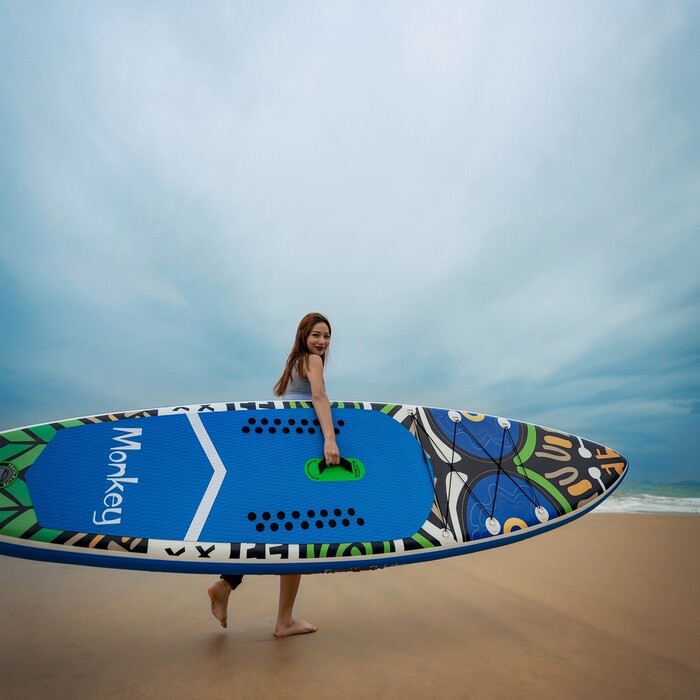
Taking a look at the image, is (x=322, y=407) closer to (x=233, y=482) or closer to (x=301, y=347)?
(x=301, y=347)

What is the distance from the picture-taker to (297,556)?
5.76ft

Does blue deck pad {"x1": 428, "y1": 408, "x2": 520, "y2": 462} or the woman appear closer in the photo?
the woman

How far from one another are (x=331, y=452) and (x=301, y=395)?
38 centimetres

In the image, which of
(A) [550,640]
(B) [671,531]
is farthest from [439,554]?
(B) [671,531]

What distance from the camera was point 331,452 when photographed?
204cm

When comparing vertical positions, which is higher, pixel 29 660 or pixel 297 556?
pixel 297 556

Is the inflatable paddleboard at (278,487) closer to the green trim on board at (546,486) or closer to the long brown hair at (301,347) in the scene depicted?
the green trim on board at (546,486)

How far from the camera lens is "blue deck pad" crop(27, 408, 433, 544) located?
180 cm

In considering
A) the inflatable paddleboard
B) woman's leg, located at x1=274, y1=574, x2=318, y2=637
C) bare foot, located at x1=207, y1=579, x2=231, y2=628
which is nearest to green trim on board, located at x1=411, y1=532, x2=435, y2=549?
the inflatable paddleboard

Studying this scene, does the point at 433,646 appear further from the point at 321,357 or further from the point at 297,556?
the point at 321,357

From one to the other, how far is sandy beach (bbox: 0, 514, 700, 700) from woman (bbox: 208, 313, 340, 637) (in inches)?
4.5

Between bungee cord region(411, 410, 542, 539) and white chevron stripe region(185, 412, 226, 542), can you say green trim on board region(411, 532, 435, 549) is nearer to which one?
bungee cord region(411, 410, 542, 539)

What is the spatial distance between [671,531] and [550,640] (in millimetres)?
3572

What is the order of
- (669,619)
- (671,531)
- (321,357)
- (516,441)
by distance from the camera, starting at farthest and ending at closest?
(671,531), (516,441), (321,357), (669,619)
